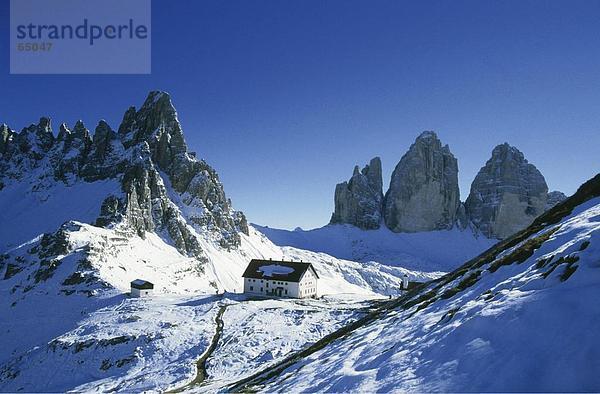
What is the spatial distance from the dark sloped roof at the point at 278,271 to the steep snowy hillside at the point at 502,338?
59.7 meters

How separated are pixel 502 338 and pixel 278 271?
72891mm

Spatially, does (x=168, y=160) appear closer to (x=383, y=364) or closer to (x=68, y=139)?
(x=68, y=139)

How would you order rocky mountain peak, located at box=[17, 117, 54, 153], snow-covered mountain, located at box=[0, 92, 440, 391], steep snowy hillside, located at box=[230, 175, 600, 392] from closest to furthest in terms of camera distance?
steep snowy hillside, located at box=[230, 175, 600, 392] < snow-covered mountain, located at box=[0, 92, 440, 391] < rocky mountain peak, located at box=[17, 117, 54, 153]

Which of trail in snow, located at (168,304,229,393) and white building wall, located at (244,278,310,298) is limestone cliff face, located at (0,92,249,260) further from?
trail in snow, located at (168,304,229,393)

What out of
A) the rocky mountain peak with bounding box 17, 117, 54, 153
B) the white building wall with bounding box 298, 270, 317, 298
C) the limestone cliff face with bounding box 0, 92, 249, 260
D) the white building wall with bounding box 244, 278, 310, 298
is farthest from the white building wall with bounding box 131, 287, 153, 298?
the rocky mountain peak with bounding box 17, 117, 54, 153

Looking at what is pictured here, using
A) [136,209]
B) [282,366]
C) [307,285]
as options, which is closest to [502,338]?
[282,366]

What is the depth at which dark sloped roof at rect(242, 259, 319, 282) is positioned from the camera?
264 ft

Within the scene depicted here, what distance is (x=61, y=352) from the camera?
2088 inches

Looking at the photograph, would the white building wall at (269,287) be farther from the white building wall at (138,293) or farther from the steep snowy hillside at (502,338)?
the steep snowy hillside at (502,338)

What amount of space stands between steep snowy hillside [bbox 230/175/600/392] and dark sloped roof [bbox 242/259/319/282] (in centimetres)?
5969

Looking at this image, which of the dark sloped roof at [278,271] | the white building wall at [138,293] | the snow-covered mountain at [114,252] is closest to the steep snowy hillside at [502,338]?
the snow-covered mountain at [114,252]

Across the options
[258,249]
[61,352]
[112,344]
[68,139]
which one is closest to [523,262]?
[112,344]

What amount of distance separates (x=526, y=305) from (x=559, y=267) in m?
2.47

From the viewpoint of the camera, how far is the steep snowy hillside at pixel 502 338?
9922mm
